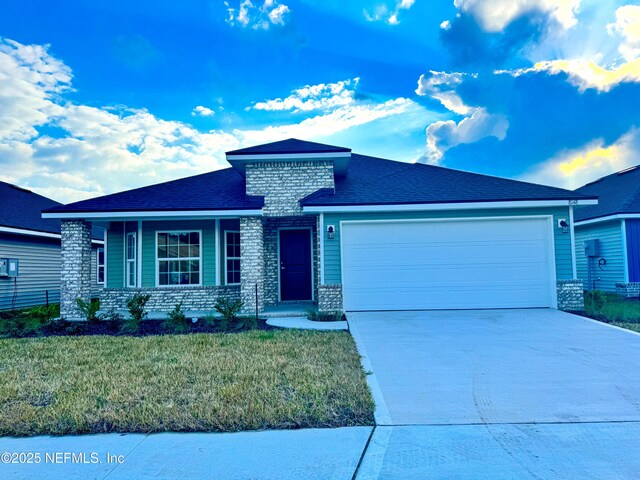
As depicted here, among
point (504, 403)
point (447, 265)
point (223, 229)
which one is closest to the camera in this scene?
point (504, 403)

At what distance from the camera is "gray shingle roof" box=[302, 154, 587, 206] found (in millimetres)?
10289

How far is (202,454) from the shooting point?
316cm

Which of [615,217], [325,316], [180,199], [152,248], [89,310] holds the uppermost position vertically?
[180,199]

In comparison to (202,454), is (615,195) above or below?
above

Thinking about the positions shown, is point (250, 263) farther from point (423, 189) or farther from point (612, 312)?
point (612, 312)

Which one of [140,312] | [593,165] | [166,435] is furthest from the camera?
[593,165]

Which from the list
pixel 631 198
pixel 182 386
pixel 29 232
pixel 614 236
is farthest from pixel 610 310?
pixel 29 232

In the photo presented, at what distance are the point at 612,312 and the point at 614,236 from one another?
18.5ft

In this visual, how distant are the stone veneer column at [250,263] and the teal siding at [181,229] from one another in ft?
4.46

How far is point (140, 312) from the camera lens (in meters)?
9.26

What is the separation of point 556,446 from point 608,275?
14.2m

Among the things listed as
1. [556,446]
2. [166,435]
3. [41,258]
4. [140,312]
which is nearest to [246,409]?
[166,435]

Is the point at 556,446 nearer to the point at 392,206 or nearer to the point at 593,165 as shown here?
the point at 392,206

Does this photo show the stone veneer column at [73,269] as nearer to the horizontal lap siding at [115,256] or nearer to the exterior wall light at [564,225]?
the horizontal lap siding at [115,256]
